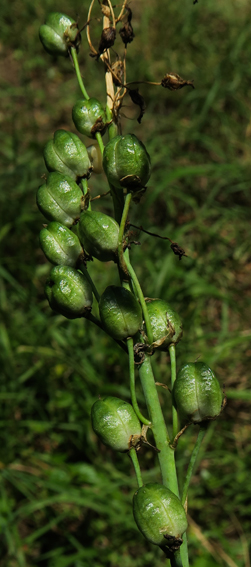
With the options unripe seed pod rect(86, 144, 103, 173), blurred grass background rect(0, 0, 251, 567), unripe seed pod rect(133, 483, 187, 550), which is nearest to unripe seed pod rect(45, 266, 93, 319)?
unripe seed pod rect(86, 144, 103, 173)

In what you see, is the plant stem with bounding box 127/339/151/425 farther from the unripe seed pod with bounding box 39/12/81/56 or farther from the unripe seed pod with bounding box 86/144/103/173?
the unripe seed pod with bounding box 39/12/81/56

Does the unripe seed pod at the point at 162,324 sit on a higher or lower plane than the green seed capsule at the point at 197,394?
higher

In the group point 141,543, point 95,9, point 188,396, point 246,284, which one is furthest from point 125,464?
point 95,9

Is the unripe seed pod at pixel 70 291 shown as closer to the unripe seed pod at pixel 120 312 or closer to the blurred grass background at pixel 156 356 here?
the unripe seed pod at pixel 120 312

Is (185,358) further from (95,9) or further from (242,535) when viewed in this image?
(95,9)

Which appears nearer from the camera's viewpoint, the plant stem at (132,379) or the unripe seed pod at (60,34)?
the plant stem at (132,379)

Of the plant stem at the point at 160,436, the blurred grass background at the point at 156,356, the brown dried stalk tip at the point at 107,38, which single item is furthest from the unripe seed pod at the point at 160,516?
the blurred grass background at the point at 156,356

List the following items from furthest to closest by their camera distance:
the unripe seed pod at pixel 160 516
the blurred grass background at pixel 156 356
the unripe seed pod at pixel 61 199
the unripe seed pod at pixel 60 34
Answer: the blurred grass background at pixel 156 356, the unripe seed pod at pixel 60 34, the unripe seed pod at pixel 61 199, the unripe seed pod at pixel 160 516

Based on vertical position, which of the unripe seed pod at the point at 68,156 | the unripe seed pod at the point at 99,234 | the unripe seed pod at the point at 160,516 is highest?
the unripe seed pod at the point at 68,156
